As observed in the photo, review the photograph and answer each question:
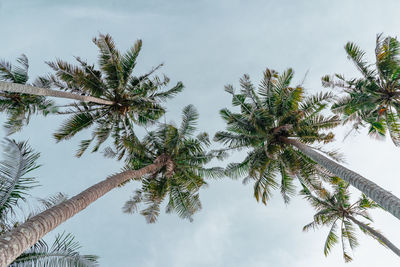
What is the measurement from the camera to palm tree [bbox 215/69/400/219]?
11.0 meters

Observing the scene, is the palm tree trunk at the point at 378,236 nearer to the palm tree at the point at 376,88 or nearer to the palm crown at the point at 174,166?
the palm tree at the point at 376,88

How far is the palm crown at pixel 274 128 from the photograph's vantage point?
11.0m

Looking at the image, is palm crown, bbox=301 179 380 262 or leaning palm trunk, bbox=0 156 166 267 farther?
palm crown, bbox=301 179 380 262

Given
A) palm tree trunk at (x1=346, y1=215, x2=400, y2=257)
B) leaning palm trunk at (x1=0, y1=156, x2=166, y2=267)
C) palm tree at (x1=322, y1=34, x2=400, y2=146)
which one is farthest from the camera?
palm tree trunk at (x1=346, y1=215, x2=400, y2=257)

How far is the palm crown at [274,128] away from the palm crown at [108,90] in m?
4.22

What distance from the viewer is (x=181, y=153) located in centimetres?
1224

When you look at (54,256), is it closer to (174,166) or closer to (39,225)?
(39,225)

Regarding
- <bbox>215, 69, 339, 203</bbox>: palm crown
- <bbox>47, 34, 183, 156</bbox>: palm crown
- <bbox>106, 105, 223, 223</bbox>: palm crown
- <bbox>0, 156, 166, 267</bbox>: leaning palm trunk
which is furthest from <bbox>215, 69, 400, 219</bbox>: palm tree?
<bbox>0, 156, 166, 267</bbox>: leaning palm trunk

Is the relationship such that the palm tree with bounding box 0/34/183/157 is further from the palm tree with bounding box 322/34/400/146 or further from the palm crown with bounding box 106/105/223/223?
the palm tree with bounding box 322/34/400/146

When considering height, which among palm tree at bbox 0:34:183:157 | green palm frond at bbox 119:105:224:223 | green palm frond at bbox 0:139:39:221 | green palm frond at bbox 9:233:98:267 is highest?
palm tree at bbox 0:34:183:157

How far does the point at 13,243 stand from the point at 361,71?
12706 millimetres

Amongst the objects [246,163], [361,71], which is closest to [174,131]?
[246,163]

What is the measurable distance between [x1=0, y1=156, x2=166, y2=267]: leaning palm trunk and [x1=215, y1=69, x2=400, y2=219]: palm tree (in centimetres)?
730

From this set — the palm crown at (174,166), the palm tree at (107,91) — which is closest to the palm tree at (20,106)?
the palm tree at (107,91)
